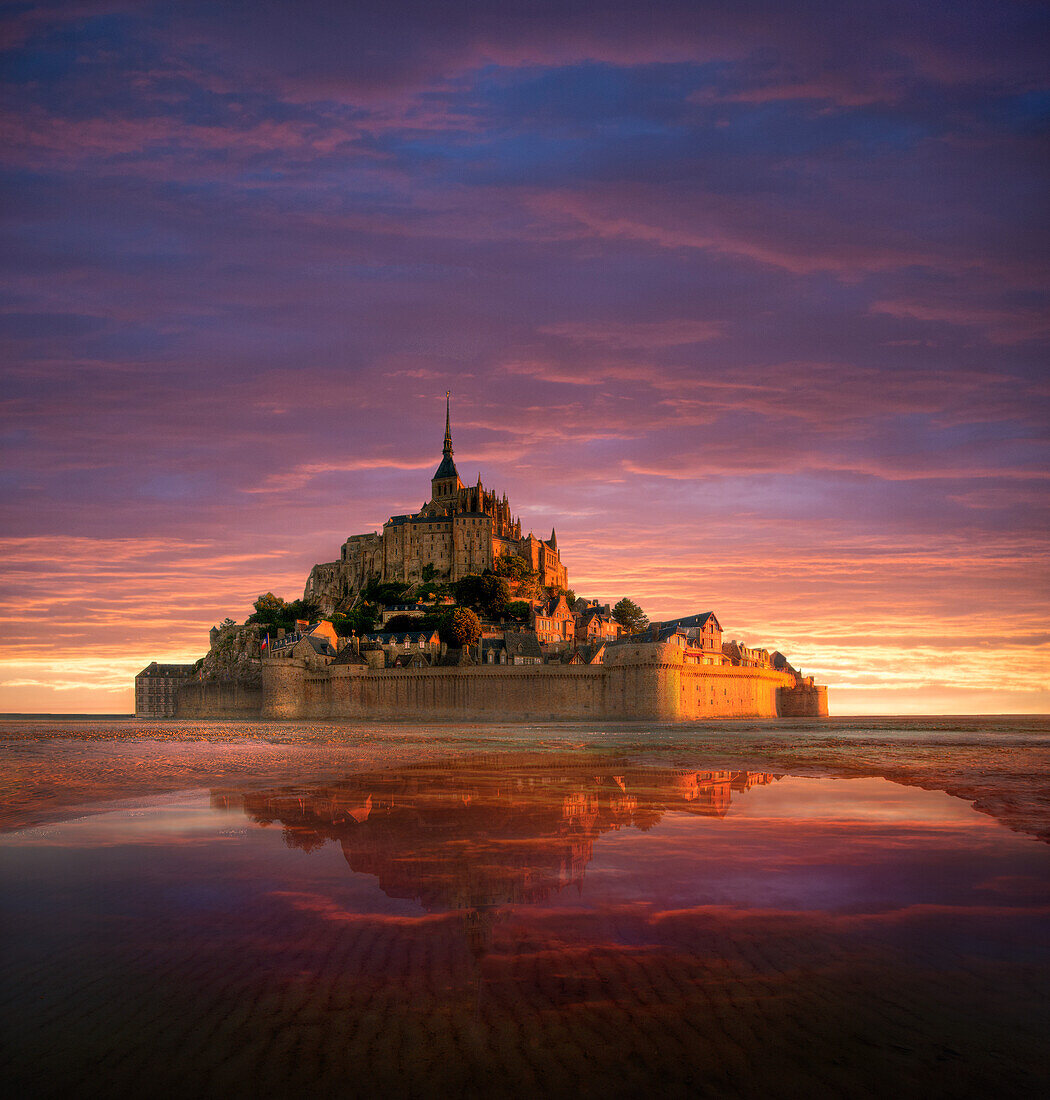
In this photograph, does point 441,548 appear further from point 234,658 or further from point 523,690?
point 523,690

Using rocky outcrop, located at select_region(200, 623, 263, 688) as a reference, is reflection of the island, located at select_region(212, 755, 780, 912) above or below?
→ below

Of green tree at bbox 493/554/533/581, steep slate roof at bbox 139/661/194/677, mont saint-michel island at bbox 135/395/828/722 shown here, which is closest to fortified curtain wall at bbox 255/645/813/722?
mont saint-michel island at bbox 135/395/828/722

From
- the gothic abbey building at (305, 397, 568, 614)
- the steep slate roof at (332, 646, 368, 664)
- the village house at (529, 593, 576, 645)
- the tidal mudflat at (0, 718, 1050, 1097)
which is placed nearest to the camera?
the tidal mudflat at (0, 718, 1050, 1097)

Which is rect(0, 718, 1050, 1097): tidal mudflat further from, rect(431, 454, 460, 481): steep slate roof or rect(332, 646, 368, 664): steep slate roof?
rect(431, 454, 460, 481): steep slate roof

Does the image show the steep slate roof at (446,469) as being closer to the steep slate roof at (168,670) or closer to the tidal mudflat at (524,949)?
the steep slate roof at (168,670)

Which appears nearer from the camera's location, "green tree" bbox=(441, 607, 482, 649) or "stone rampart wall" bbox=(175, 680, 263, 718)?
"green tree" bbox=(441, 607, 482, 649)

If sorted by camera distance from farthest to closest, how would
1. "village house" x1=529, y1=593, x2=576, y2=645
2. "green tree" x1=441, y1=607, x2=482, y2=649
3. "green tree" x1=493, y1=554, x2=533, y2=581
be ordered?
"green tree" x1=493, y1=554, x2=533, y2=581
"village house" x1=529, y1=593, x2=576, y2=645
"green tree" x1=441, y1=607, x2=482, y2=649

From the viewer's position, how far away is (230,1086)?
184 inches

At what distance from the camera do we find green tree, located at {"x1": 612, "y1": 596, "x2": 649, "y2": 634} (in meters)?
103

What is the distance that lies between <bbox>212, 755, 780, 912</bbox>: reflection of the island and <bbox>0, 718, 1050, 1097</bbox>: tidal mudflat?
0.10 metres

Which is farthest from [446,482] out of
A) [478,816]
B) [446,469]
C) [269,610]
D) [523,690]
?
[478,816]

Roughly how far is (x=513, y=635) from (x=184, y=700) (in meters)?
48.6

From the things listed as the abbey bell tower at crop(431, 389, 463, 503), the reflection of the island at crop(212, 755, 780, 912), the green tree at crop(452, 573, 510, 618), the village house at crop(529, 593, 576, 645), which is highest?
the abbey bell tower at crop(431, 389, 463, 503)

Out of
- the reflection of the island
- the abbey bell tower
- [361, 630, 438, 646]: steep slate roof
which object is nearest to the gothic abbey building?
the abbey bell tower
